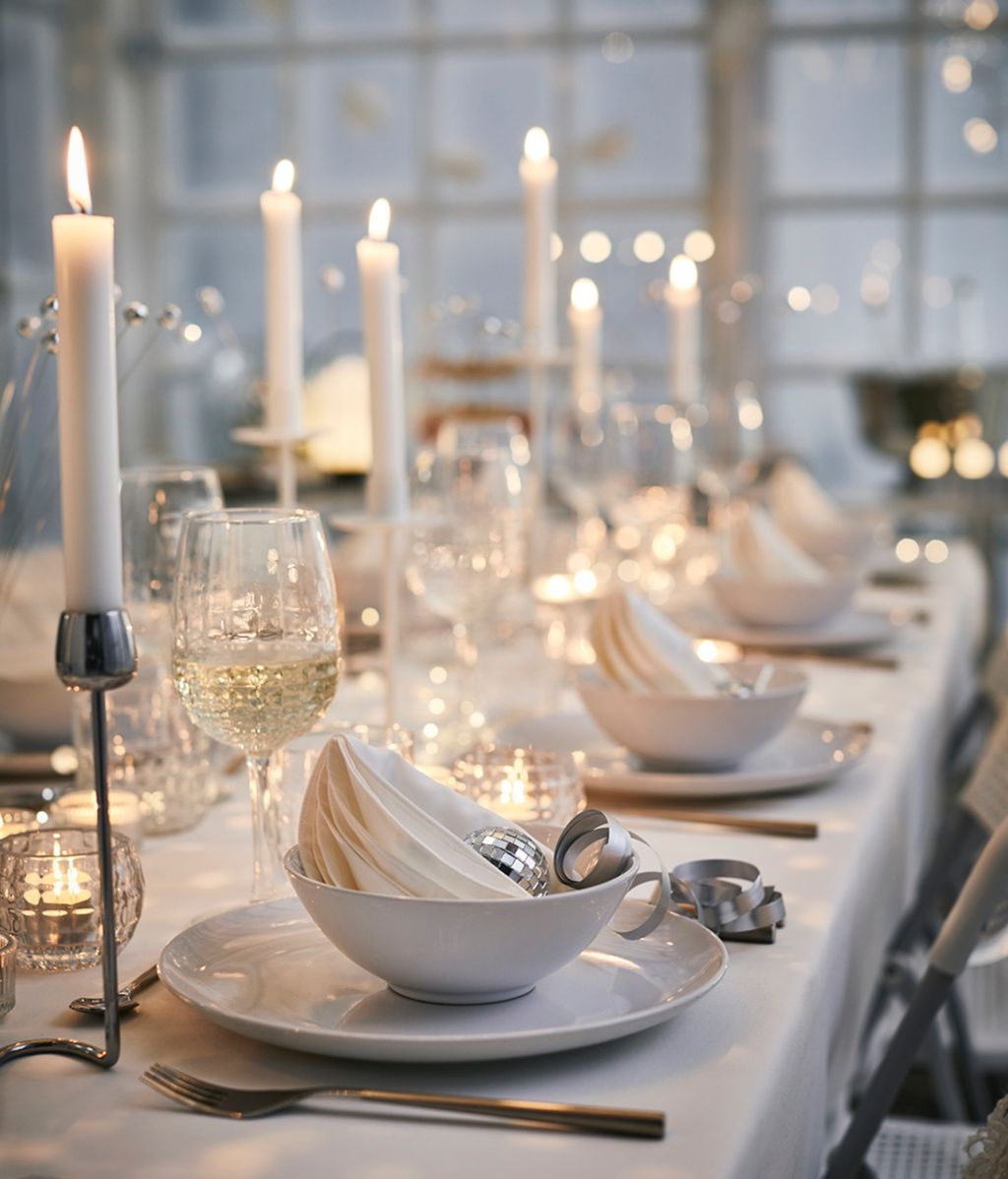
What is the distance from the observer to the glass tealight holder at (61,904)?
841mm

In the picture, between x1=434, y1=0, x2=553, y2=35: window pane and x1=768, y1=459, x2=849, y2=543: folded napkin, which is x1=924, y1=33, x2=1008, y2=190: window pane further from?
x1=768, y1=459, x2=849, y2=543: folded napkin

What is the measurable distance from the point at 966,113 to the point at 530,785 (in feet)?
14.1

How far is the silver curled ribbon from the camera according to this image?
748mm

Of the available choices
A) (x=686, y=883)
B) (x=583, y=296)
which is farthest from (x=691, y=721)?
(x=583, y=296)

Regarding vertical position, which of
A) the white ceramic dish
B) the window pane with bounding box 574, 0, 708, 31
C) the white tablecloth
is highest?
the window pane with bounding box 574, 0, 708, 31

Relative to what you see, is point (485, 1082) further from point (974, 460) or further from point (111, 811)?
point (974, 460)

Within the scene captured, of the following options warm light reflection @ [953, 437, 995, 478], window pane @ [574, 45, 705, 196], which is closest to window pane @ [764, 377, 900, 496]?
window pane @ [574, 45, 705, 196]

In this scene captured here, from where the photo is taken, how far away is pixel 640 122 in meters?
5.15

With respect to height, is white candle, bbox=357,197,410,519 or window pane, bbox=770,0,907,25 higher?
window pane, bbox=770,0,907,25

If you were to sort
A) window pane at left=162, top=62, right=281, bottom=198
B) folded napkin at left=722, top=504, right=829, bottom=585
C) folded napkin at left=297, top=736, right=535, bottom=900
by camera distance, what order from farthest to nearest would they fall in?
window pane at left=162, top=62, right=281, bottom=198, folded napkin at left=722, top=504, right=829, bottom=585, folded napkin at left=297, top=736, right=535, bottom=900

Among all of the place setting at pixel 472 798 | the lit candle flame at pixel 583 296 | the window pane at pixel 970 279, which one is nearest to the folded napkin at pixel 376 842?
the place setting at pixel 472 798

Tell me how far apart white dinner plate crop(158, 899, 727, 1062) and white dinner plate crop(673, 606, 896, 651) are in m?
1.01

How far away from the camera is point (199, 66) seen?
17.9 feet

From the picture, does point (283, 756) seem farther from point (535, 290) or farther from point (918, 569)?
point (918, 569)
